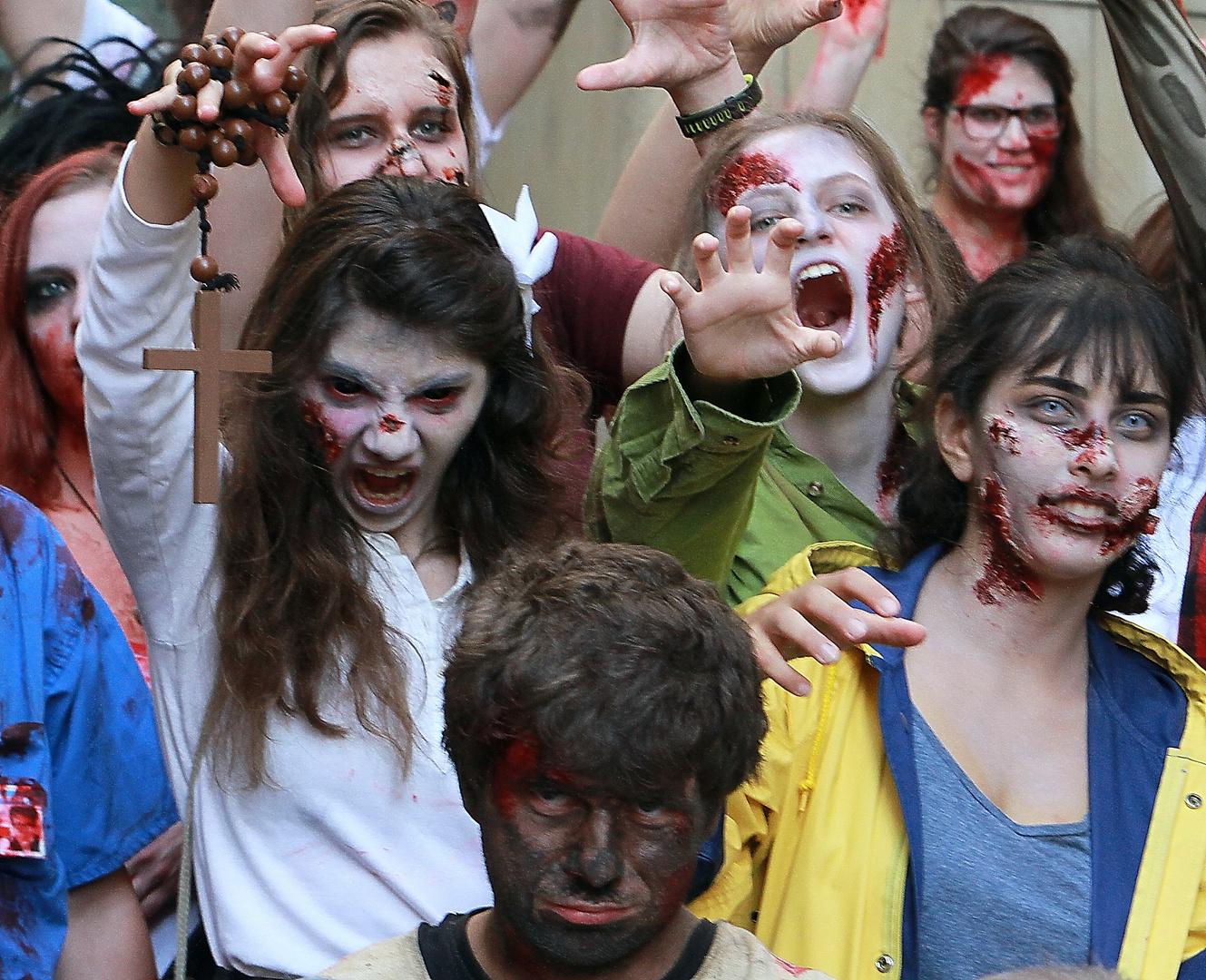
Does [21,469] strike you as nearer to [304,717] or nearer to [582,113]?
[304,717]

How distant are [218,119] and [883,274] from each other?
4.41ft

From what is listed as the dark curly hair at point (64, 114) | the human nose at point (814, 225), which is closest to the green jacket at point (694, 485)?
the human nose at point (814, 225)

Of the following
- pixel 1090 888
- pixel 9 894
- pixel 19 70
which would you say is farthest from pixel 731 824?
pixel 19 70

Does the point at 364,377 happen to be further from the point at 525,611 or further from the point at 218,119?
the point at 525,611

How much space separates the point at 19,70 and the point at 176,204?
193 cm

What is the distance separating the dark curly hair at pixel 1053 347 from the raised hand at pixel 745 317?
33 cm

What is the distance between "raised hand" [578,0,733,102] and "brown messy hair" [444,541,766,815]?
1313mm

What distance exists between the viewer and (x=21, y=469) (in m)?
2.76

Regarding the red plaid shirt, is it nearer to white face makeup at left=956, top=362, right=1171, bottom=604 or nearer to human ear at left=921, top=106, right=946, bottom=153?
white face makeup at left=956, top=362, right=1171, bottom=604

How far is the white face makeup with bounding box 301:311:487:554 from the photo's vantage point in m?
2.27

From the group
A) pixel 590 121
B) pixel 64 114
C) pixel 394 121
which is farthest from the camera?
pixel 590 121

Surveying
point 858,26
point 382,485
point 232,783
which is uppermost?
point 858,26

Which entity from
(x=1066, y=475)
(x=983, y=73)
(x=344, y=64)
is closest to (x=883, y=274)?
(x=1066, y=475)

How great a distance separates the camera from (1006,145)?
156 inches
